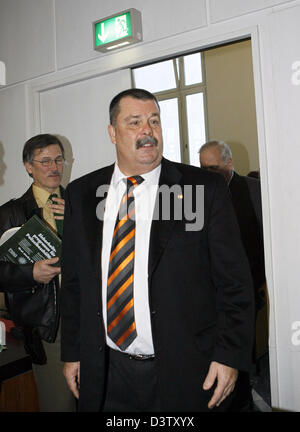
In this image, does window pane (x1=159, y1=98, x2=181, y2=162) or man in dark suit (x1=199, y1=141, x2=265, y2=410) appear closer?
man in dark suit (x1=199, y1=141, x2=265, y2=410)

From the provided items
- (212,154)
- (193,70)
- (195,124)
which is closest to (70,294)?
(212,154)

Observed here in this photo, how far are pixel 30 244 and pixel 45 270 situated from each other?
0.15 meters

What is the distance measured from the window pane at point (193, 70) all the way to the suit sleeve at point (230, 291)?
5.80 m

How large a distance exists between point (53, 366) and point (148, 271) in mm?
1208

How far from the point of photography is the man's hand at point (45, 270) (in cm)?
204

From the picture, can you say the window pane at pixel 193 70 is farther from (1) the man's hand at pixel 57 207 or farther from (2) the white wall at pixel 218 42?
(1) the man's hand at pixel 57 207

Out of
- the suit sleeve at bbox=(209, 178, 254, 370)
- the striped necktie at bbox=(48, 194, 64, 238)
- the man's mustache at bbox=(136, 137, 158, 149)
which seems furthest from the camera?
the striped necktie at bbox=(48, 194, 64, 238)

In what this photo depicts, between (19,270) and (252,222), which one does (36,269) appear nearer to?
(19,270)

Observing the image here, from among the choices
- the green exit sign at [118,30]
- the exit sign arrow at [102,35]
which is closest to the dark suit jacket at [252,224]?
the green exit sign at [118,30]

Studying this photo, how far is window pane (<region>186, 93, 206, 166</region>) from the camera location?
21.7 ft

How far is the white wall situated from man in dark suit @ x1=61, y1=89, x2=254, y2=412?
3.40 feet

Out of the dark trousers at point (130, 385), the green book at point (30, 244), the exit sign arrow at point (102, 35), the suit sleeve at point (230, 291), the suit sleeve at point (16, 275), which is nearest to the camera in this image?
the suit sleeve at point (230, 291)

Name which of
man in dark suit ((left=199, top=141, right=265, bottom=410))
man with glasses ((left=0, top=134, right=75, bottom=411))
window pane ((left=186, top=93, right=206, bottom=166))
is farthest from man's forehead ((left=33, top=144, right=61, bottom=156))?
window pane ((left=186, top=93, right=206, bottom=166))

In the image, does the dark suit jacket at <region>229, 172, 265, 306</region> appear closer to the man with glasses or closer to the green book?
the man with glasses
